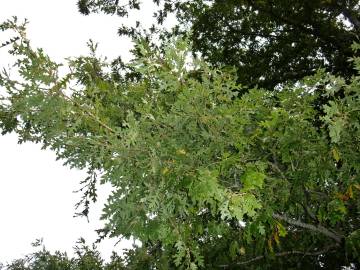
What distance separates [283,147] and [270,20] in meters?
6.45

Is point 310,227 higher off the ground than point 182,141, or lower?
lower

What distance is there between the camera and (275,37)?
32.6ft

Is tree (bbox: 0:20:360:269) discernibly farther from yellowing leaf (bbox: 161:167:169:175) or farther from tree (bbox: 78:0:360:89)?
tree (bbox: 78:0:360:89)

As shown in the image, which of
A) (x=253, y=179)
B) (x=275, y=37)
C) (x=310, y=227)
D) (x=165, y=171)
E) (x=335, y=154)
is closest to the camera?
(x=253, y=179)

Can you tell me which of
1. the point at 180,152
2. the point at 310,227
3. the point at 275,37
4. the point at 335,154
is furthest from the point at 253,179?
the point at 275,37

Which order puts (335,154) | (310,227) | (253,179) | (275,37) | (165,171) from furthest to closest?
(275,37), (310,227), (335,154), (165,171), (253,179)

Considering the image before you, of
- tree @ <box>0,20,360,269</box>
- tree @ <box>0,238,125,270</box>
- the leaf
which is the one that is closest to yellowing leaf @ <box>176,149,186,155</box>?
tree @ <box>0,20,360,269</box>

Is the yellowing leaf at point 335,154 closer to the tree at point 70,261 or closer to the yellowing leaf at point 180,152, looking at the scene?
the yellowing leaf at point 180,152

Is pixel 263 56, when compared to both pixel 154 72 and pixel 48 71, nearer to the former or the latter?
pixel 154 72

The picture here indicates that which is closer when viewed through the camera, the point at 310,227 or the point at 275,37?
the point at 310,227

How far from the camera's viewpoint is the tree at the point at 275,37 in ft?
29.9

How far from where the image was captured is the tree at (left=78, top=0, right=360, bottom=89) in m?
9.11

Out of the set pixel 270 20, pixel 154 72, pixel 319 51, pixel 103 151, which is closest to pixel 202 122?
pixel 154 72

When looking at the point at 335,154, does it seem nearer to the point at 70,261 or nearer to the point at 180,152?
the point at 180,152
